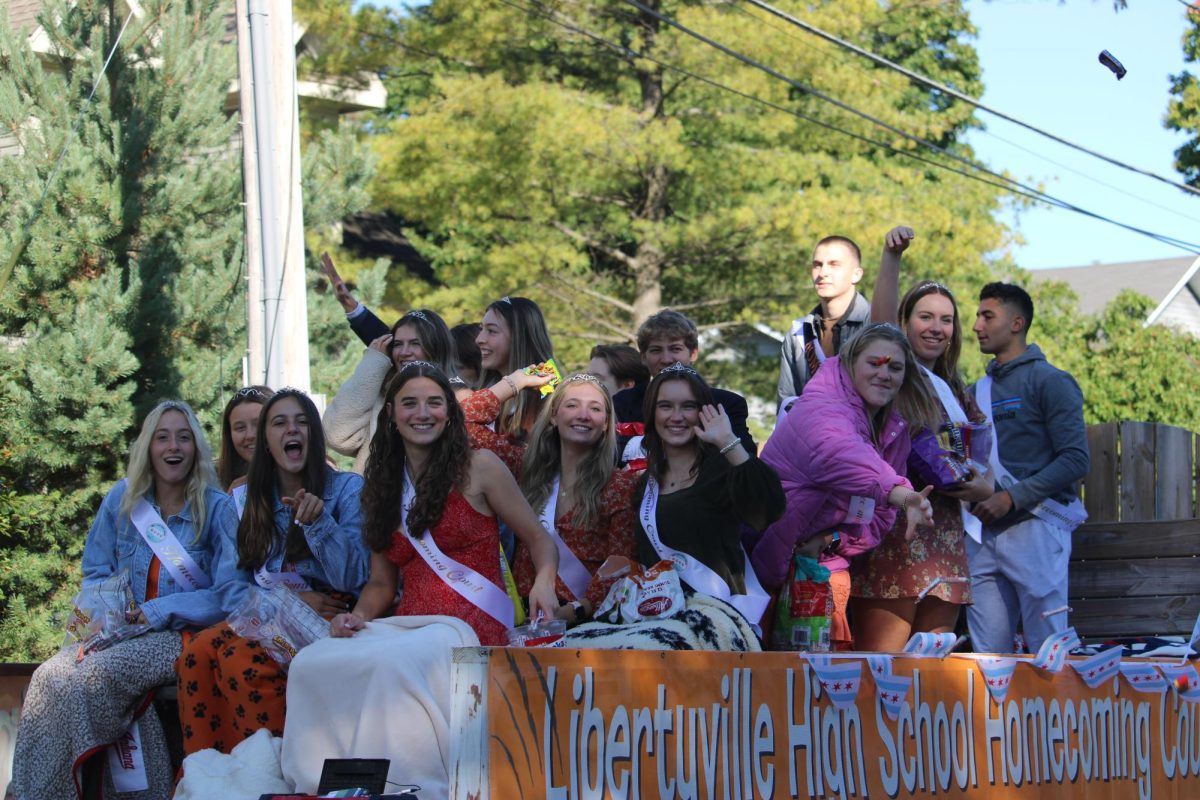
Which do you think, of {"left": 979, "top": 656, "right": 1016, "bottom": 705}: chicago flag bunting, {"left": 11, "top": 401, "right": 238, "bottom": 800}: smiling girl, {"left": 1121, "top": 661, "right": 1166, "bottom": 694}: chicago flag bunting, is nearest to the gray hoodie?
{"left": 1121, "top": 661, "right": 1166, "bottom": 694}: chicago flag bunting

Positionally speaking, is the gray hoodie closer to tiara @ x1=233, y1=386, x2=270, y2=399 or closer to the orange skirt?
the orange skirt

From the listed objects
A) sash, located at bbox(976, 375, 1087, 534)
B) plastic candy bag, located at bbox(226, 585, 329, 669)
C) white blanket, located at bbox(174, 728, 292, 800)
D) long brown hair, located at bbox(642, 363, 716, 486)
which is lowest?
white blanket, located at bbox(174, 728, 292, 800)

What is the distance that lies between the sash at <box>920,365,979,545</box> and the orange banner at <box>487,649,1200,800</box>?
33.5 inches

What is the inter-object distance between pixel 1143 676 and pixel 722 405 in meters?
2.17

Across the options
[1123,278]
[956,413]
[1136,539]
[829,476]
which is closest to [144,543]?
[829,476]

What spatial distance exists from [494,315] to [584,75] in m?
16.4

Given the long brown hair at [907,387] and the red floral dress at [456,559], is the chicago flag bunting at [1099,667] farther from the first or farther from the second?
the red floral dress at [456,559]

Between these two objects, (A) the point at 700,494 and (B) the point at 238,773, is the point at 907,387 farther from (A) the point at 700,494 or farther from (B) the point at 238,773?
(B) the point at 238,773

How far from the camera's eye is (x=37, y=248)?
1227cm

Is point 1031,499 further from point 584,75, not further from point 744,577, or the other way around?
point 584,75

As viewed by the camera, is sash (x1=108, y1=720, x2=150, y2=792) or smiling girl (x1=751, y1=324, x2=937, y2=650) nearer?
smiling girl (x1=751, y1=324, x2=937, y2=650)

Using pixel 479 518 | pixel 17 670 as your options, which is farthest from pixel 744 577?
pixel 17 670

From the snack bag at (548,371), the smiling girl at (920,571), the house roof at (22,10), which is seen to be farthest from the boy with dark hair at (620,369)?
the house roof at (22,10)

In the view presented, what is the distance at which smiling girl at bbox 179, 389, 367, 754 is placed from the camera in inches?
225
